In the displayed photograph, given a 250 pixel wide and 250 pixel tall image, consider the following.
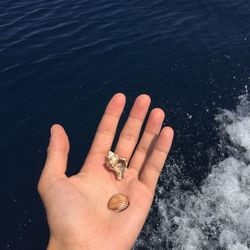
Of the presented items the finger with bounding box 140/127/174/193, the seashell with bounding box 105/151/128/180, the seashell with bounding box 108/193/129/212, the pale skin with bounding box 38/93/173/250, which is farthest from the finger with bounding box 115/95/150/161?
the seashell with bounding box 108/193/129/212

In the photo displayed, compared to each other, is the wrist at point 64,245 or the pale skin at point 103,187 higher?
the pale skin at point 103,187

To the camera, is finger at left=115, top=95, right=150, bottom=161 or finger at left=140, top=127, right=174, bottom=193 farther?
finger at left=115, top=95, right=150, bottom=161

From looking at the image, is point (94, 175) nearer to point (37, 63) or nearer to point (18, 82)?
point (18, 82)

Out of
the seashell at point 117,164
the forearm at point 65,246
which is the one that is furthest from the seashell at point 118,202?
the forearm at point 65,246

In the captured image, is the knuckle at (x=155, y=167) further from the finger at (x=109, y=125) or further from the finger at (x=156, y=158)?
the finger at (x=109, y=125)

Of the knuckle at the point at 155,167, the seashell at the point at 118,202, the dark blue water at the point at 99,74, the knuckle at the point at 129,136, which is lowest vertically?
the dark blue water at the point at 99,74

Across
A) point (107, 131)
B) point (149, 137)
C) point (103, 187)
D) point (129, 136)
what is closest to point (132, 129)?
point (129, 136)

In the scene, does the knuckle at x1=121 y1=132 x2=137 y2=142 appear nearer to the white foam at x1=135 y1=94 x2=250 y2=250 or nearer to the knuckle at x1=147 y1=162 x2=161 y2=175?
the knuckle at x1=147 y1=162 x2=161 y2=175
